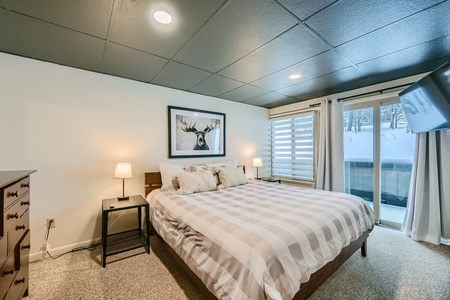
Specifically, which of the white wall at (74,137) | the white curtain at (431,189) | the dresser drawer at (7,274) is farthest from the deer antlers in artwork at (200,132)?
the white curtain at (431,189)

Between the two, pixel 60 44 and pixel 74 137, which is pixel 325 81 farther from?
pixel 74 137

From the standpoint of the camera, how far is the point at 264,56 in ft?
6.98

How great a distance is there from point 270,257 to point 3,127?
2.95 m

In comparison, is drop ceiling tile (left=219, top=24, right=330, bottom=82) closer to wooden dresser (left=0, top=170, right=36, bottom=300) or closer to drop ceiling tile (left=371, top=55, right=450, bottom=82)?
drop ceiling tile (left=371, top=55, right=450, bottom=82)

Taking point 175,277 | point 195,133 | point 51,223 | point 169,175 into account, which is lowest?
point 175,277

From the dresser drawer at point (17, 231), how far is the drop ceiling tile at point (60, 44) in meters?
1.59

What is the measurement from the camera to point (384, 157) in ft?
10.3

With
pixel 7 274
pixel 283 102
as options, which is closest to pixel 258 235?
pixel 7 274

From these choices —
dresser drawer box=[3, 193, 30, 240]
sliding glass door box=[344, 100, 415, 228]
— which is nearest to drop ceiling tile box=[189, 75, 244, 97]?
sliding glass door box=[344, 100, 415, 228]

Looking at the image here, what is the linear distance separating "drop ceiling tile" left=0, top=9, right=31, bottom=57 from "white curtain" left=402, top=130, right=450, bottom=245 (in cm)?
474

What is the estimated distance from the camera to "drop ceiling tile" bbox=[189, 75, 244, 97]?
2844 mm

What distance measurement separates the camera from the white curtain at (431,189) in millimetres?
2471

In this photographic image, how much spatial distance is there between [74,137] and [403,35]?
3763mm

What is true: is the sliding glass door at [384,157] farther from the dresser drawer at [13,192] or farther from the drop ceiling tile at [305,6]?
the dresser drawer at [13,192]
